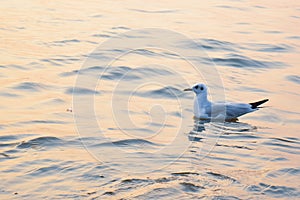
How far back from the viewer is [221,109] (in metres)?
11.2

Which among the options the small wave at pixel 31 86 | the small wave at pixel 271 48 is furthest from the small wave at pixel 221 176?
the small wave at pixel 271 48

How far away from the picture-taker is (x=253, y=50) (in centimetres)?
1584

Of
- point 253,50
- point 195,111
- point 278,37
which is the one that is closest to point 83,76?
point 195,111

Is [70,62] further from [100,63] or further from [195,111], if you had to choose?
[195,111]

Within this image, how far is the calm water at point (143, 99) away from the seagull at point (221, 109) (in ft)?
0.67

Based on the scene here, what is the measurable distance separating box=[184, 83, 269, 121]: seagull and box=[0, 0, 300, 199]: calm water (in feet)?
0.67

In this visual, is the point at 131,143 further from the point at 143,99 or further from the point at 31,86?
the point at 31,86

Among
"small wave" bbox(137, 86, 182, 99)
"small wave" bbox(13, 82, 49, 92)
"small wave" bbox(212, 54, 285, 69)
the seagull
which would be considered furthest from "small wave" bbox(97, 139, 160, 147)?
"small wave" bbox(212, 54, 285, 69)

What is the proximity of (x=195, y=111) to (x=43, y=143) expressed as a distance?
3.11 metres

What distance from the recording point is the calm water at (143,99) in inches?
314

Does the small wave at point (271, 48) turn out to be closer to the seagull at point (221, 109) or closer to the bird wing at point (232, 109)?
the seagull at point (221, 109)

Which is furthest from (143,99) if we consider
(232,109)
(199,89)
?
(232,109)

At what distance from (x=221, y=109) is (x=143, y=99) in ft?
4.75

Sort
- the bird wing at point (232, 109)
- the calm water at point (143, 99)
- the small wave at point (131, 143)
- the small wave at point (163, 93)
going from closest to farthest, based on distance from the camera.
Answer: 1. the calm water at point (143, 99)
2. the small wave at point (131, 143)
3. the bird wing at point (232, 109)
4. the small wave at point (163, 93)
